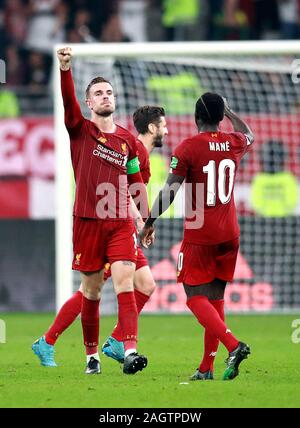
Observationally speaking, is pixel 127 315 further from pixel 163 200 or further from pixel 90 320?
pixel 163 200

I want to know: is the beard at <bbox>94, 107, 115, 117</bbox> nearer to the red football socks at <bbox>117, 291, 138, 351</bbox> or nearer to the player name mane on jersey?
the player name mane on jersey

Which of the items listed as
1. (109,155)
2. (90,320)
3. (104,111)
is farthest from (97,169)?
(90,320)

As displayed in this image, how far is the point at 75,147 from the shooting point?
8180mm

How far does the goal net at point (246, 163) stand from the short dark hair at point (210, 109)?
20.6 feet

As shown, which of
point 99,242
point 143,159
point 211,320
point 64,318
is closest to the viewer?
point 211,320

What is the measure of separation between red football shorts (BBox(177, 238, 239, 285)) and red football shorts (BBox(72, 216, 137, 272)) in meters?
0.40

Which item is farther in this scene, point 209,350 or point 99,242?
point 99,242

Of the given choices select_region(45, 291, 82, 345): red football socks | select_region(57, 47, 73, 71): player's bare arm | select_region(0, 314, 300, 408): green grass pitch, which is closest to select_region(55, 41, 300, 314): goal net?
select_region(0, 314, 300, 408): green grass pitch

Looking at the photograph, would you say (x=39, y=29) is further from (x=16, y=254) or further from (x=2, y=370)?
(x=2, y=370)

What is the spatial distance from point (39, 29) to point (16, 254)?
4274mm

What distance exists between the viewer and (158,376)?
26.5ft

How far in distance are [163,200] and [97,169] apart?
0.54 m

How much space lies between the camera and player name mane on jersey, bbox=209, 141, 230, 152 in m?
7.84
